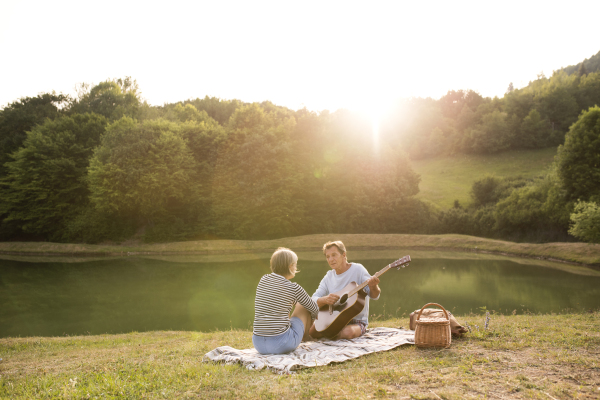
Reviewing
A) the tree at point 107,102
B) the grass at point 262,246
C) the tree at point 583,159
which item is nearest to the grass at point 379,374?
the tree at point 583,159

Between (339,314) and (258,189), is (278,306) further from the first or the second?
(258,189)

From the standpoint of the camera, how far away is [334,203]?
32750 millimetres

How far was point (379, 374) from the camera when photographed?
4.05 metres

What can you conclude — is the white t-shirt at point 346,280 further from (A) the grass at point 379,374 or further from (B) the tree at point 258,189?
(B) the tree at point 258,189

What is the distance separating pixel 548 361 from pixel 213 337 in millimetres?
5631

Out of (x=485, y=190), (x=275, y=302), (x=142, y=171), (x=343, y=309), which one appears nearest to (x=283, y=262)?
(x=275, y=302)

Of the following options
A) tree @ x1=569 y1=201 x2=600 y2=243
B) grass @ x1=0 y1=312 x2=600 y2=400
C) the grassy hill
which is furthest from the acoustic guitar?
the grassy hill

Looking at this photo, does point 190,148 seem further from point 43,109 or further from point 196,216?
point 43,109

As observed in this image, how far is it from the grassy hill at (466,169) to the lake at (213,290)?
16061 mm

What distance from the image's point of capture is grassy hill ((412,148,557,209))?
38.8 metres

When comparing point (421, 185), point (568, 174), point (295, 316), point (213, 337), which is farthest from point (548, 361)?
point (421, 185)

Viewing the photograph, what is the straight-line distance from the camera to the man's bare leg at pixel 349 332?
5763 millimetres

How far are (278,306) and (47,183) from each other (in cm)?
3476

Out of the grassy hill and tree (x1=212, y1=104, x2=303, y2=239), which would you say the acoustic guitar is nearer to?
tree (x1=212, y1=104, x2=303, y2=239)
